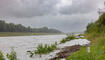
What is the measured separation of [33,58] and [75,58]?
4197 millimetres

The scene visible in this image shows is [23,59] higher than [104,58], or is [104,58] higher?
[104,58]

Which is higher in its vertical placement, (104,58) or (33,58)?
(104,58)

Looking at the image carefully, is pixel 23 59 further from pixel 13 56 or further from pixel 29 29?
pixel 29 29

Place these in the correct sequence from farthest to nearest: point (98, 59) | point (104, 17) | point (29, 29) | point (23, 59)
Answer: point (29, 29), point (104, 17), point (23, 59), point (98, 59)

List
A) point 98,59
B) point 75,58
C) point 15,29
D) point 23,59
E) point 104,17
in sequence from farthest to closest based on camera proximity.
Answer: point 15,29 < point 104,17 < point 23,59 < point 75,58 < point 98,59

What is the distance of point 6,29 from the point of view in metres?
109

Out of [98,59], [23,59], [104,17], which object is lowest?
[23,59]

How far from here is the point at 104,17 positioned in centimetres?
2448

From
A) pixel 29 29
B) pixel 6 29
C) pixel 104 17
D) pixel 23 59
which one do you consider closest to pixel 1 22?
pixel 6 29

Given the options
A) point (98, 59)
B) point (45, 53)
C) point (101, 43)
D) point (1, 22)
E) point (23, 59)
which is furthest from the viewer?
point (1, 22)

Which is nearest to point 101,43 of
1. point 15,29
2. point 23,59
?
point 23,59

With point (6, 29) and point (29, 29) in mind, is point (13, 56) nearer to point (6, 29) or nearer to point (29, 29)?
point (6, 29)

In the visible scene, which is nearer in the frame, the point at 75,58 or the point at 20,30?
the point at 75,58

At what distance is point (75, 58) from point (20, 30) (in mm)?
122334
